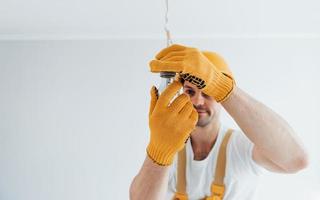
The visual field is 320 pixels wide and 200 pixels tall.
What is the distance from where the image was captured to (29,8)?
72.6 inches

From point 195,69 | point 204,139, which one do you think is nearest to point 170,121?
point 195,69

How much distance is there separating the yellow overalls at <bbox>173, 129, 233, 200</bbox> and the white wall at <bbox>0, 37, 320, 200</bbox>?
1186mm

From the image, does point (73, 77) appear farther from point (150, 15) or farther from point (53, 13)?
point (150, 15)

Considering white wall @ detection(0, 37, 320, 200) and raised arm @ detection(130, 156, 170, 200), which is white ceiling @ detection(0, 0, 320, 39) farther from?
raised arm @ detection(130, 156, 170, 200)

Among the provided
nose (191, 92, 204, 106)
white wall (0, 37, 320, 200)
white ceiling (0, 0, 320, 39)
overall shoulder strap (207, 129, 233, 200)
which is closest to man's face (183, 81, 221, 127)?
nose (191, 92, 204, 106)

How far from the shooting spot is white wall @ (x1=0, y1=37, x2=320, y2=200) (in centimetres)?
226

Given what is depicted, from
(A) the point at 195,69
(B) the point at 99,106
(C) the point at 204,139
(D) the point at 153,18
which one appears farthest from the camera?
(B) the point at 99,106

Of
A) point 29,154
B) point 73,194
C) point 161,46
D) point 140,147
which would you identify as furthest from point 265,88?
point 29,154

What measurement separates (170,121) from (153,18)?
1.26 meters

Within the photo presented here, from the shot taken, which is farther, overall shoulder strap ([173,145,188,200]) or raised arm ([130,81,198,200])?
overall shoulder strap ([173,145,188,200])

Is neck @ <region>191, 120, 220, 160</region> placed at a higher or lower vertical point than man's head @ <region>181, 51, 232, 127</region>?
lower

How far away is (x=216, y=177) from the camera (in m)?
1.09

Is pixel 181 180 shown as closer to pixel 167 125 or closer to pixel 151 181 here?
pixel 151 181

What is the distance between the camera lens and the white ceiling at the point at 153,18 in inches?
68.2
